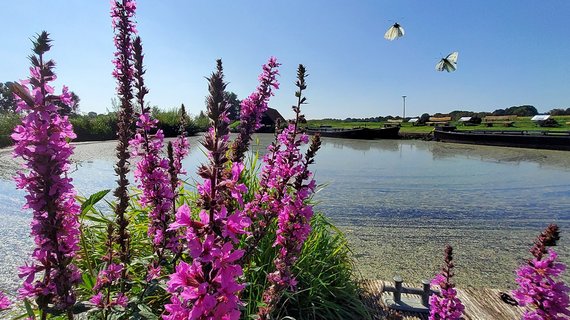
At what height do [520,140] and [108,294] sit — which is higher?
[108,294]

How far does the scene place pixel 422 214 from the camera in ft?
24.1

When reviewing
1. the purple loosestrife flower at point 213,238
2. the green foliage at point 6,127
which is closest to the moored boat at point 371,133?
the green foliage at point 6,127

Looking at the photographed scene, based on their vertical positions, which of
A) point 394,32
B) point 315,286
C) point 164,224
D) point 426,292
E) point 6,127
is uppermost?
point 394,32

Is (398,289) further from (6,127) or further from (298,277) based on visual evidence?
(6,127)

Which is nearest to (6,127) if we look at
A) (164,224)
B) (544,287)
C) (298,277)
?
(164,224)

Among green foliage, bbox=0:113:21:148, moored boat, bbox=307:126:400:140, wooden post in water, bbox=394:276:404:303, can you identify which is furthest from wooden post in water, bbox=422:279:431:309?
moored boat, bbox=307:126:400:140

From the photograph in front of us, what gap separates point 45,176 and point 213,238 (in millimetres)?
895

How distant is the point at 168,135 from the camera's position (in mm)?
18203

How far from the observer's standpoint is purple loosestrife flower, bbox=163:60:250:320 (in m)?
1.00

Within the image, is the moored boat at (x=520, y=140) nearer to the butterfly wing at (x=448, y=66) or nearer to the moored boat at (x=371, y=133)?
the moored boat at (x=371, y=133)

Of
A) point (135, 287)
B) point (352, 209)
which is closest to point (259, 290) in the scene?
point (135, 287)

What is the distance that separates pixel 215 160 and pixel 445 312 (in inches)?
83.8

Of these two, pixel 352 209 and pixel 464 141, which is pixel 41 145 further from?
pixel 464 141

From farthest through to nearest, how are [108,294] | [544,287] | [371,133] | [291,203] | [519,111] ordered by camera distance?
[519,111], [371,133], [291,203], [544,287], [108,294]
